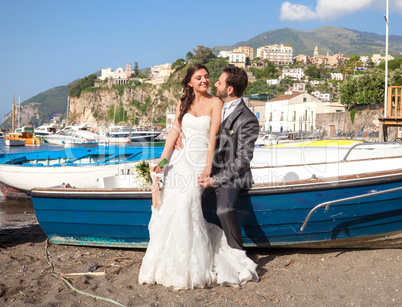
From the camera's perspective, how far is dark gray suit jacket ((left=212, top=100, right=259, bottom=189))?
420cm

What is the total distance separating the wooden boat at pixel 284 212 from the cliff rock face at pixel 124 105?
14750 centimetres

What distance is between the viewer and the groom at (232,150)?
4191 millimetres

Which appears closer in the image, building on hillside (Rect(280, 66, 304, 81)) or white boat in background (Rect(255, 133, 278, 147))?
white boat in background (Rect(255, 133, 278, 147))

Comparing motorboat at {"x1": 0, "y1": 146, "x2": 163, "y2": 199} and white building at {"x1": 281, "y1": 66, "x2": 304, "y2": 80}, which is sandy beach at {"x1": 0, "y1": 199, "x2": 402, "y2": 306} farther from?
white building at {"x1": 281, "y1": 66, "x2": 304, "y2": 80}

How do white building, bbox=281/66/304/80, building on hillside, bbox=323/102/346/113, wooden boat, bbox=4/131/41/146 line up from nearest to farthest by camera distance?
1. wooden boat, bbox=4/131/41/146
2. building on hillside, bbox=323/102/346/113
3. white building, bbox=281/66/304/80

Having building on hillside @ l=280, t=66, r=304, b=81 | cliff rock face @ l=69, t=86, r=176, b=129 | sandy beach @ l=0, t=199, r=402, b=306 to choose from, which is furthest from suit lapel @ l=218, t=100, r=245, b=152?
building on hillside @ l=280, t=66, r=304, b=81

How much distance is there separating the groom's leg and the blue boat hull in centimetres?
33

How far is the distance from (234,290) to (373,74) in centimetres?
5665

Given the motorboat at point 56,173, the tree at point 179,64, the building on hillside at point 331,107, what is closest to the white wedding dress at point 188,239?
the motorboat at point 56,173

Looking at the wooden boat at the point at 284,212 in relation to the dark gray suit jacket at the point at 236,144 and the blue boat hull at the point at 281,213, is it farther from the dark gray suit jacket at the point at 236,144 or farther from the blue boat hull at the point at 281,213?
the dark gray suit jacket at the point at 236,144

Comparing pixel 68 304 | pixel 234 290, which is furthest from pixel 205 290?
pixel 68 304

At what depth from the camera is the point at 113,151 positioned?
1503cm

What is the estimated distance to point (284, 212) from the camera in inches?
182

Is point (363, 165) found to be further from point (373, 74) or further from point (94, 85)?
point (94, 85)
